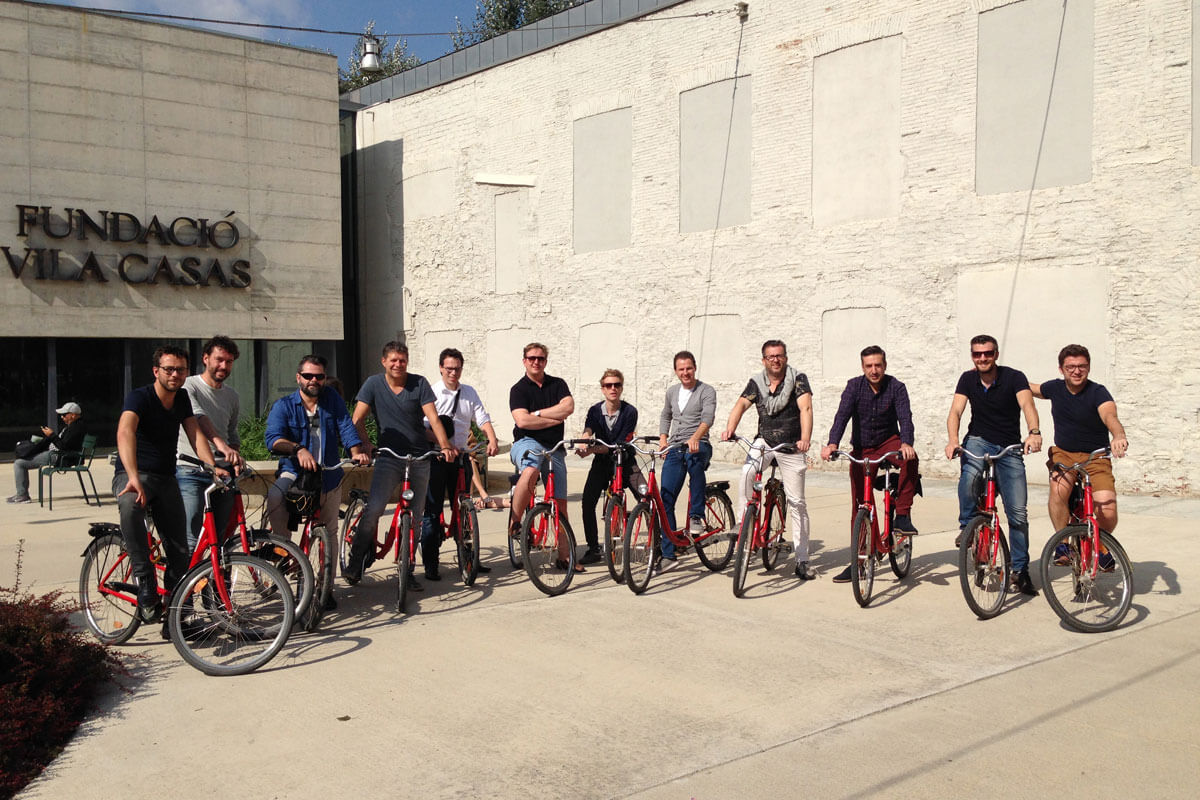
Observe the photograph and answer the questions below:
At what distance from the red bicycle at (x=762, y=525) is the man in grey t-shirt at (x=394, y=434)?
2159 millimetres

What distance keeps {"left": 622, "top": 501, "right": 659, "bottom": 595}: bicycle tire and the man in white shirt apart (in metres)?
1.26

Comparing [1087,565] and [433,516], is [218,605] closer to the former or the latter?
[433,516]

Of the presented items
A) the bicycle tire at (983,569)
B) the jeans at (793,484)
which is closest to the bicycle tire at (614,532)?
the jeans at (793,484)

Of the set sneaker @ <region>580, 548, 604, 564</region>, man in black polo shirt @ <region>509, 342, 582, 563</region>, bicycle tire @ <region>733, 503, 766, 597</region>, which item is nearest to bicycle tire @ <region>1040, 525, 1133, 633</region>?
bicycle tire @ <region>733, 503, 766, 597</region>

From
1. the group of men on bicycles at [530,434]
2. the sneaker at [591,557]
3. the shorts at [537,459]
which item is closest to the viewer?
the group of men on bicycles at [530,434]

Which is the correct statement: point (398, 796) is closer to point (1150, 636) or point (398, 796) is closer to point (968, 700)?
point (968, 700)

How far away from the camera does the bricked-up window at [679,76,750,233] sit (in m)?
18.5

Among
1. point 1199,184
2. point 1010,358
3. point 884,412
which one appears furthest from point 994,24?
point 884,412

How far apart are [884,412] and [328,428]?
13.3 ft

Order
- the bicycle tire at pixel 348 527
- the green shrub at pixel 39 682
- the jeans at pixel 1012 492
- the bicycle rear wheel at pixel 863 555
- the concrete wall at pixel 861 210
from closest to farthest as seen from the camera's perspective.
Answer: the green shrub at pixel 39 682, the bicycle rear wheel at pixel 863 555, the jeans at pixel 1012 492, the bicycle tire at pixel 348 527, the concrete wall at pixel 861 210

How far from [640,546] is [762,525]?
→ 3.35ft

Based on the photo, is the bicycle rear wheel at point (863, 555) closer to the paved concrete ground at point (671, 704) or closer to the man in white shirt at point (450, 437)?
the paved concrete ground at point (671, 704)

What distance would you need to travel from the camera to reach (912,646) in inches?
240

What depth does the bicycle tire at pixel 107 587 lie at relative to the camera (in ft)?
20.2
